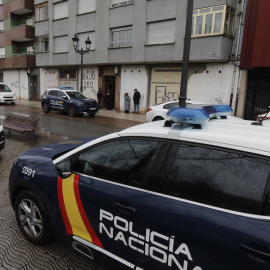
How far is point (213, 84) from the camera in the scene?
15.4 metres

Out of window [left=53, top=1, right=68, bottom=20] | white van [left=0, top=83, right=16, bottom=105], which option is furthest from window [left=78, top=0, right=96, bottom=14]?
white van [left=0, top=83, right=16, bottom=105]

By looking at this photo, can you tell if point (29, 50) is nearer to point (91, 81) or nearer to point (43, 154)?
point (91, 81)

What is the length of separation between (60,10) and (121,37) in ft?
26.1

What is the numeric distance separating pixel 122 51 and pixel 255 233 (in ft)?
59.9

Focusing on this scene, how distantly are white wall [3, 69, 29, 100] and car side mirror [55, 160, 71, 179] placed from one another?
29.5m

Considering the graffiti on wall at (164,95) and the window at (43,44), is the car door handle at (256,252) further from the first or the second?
the window at (43,44)

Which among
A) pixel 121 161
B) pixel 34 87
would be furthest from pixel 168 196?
pixel 34 87

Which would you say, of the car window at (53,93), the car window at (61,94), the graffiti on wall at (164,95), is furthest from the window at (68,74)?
the graffiti on wall at (164,95)

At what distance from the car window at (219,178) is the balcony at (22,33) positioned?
2936 cm

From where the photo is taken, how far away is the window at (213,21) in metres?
13.9

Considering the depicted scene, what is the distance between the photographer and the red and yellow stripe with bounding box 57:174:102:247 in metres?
2.34

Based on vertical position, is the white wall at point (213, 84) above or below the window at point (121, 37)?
below

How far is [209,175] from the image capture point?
5.94 ft

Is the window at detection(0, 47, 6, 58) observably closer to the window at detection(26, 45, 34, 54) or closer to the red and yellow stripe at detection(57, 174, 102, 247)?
the window at detection(26, 45, 34, 54)
